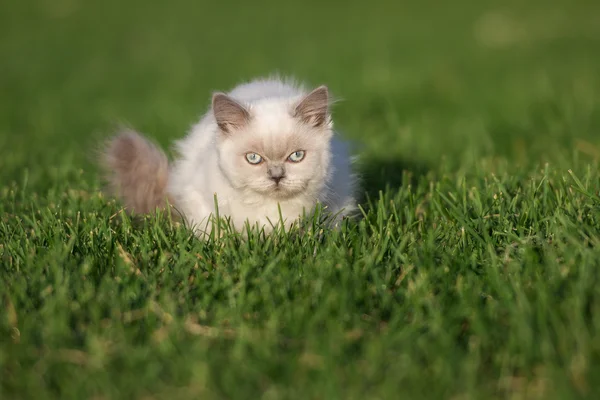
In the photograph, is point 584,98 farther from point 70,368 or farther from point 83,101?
point 70,368

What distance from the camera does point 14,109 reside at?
25.7ft

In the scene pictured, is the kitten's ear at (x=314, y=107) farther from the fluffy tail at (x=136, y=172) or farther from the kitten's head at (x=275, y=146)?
the fluffy tail at (x=136, y=172)

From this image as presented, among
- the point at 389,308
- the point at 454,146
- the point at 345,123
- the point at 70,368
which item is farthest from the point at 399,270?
the point at 345,123

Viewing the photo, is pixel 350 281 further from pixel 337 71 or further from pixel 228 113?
pixel 337 71

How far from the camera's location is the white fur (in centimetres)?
367

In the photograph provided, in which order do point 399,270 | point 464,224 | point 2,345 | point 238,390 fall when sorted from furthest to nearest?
point 464,224 → point 399,270 → point 2,345 → point 238,390

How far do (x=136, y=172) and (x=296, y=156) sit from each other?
1.10 m

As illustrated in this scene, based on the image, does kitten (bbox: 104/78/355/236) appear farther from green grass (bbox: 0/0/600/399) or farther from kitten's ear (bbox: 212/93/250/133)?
green grass (bbox: 0/0/600/399)

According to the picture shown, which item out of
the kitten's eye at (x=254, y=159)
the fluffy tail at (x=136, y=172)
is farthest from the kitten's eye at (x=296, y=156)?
the fluffy tail at (x=136, y=172)

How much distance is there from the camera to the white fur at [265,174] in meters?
3.67

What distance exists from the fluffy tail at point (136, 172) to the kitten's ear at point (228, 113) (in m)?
0.75

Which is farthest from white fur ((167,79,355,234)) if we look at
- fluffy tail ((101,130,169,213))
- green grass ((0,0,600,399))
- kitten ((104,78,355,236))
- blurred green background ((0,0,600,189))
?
blurred green background ((0,0,600,189))

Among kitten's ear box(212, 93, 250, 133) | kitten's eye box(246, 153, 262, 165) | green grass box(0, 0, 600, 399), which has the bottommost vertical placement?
green grass box(0, 0, 600, 399)

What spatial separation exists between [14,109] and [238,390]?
6406 mm
